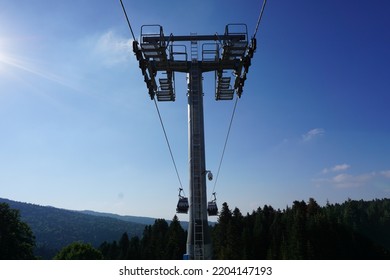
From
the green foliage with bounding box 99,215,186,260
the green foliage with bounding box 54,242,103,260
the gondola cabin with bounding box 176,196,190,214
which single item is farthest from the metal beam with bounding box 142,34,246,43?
the green foliage with bounding box 99,215,186,260

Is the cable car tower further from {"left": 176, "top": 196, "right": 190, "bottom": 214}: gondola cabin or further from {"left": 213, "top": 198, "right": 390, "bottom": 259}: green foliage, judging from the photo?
{"left": 213, "top": 198, "right": 390, "bottom": 259}: green foliage

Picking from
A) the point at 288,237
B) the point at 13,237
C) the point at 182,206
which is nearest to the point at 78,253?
the point at 13,237

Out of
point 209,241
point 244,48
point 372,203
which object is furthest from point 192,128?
point 372,203

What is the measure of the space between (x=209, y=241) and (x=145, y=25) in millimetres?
11253

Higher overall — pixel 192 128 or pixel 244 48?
pixel 244 48

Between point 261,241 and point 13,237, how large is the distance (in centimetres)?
6894

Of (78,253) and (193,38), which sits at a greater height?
A: (193,38)

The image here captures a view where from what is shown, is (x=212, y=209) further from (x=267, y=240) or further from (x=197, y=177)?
(x=267, y=240)

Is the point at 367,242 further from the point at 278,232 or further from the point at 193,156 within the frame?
the point at 193,156

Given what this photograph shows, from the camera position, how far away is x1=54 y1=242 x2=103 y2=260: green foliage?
5522 centimetres

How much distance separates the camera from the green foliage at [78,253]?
55.2m

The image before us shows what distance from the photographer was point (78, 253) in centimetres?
5531
